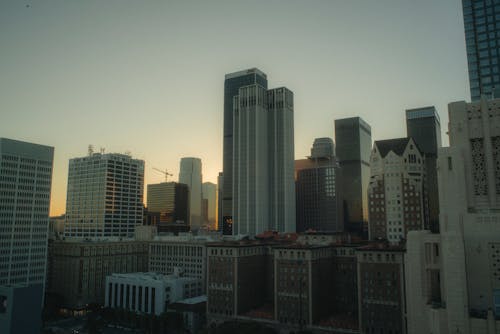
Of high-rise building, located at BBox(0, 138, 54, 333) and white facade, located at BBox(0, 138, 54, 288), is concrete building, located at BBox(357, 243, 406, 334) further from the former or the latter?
white facade, located at BBox(0, 138, 54, 288)

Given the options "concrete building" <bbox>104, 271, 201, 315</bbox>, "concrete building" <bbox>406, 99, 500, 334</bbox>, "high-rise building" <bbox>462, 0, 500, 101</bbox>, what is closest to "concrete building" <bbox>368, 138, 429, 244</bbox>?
"high-rise building" <bbox>462, 0, 500, 101</bbox>

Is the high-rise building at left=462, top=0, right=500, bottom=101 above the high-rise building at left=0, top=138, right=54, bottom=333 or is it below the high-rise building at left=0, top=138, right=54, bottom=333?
above

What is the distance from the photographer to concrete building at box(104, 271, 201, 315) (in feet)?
539

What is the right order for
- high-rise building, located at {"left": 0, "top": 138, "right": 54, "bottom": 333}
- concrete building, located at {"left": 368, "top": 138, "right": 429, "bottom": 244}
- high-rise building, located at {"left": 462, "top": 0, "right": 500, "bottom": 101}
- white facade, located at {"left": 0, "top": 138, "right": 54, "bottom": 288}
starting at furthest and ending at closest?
concrete building, located at {"left": 368, "top": 138, "right": 429, "bottom": 244} → white facade, located at {"left": 0, "top": 138, "right": 54, "bottom": 288} → high-rise building, located at {"left": 0, "top": 138, "right": 54, "bottom": 333} → high-rise building, located at {"left": 462, "top": 0, "right": 500, "bottom": 101}

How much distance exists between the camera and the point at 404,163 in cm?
19588

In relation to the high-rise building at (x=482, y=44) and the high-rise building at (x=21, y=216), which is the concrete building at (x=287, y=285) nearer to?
the high-rise building at (x=482, y=44)


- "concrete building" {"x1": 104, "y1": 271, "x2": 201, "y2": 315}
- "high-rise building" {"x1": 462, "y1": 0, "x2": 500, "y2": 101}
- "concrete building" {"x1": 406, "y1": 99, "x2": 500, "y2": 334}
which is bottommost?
"concrete building" {"x1": 104, "y1": 271, "x2": 201, "y2": 315}

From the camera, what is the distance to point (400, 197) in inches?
7613

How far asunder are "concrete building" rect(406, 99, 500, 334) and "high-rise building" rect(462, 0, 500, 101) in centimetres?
6141

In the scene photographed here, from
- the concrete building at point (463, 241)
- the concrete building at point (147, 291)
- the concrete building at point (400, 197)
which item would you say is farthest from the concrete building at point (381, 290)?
the concrete building at point (147, 291)

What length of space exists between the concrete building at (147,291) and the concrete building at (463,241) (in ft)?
363

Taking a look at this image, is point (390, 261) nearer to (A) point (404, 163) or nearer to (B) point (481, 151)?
(B) point (481, 151)

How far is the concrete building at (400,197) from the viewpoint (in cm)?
19062

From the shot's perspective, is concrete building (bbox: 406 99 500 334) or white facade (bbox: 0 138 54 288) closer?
concrete building (bbox: 406 99 500 334)
